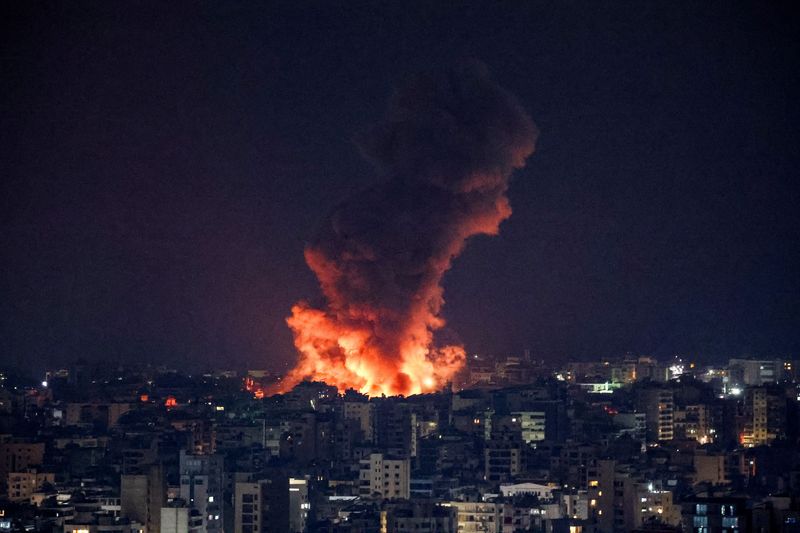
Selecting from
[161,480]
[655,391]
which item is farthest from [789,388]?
[161,480]

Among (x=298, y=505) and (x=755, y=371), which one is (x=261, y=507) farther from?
(x=755, y=371)

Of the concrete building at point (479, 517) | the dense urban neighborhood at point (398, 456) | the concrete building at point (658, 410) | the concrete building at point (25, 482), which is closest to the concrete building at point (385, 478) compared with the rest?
the dense urban neighborhood at point (398, 456)

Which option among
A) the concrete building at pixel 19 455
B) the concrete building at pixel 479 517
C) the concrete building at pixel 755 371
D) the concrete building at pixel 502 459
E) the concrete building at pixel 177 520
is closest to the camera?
the concrete building at pixel 177 520

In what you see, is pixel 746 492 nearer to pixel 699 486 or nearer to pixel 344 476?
pixel 699 486

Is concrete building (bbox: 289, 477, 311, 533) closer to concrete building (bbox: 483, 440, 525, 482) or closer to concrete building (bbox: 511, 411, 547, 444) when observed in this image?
concrete building (bbox: 483, 440, 525, 482)

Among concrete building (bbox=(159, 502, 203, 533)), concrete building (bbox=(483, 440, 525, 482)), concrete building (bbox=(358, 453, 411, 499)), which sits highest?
concrete building (bbox=(483, 440, 525, 482))

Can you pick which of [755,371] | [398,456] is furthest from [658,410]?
[755,371]

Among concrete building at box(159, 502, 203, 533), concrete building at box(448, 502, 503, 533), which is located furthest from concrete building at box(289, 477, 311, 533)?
concrete building at box(448, 502, 503, 533)

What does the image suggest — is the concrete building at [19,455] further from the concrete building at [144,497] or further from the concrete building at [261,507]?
the concrete building at [261,507]
